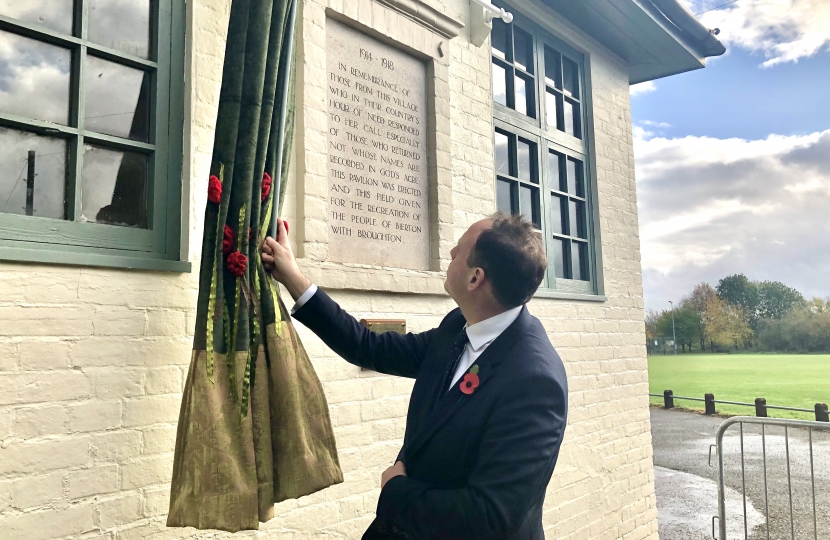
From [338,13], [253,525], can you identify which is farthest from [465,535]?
[338,13]

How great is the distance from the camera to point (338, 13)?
10.0ft

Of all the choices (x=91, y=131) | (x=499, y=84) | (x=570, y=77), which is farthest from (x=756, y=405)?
(x=91, y=131)

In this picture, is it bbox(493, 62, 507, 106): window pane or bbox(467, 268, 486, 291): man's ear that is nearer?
bbox(467, 268, 486, 291): man's ear

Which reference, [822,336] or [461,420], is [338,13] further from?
[822,336]

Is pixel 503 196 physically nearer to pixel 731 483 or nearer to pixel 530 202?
pixel 530 202

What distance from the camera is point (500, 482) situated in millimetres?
1562

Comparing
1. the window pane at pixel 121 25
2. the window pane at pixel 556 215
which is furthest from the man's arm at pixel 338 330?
the window pane at pixel 556 215

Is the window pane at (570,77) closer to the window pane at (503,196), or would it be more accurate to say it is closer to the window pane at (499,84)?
the window pane at (499,84)

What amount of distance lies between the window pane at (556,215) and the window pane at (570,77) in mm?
1004

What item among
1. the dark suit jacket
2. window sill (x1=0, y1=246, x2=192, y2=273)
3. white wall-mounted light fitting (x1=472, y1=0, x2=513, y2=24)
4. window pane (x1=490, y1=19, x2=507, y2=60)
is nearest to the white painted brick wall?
window sill (x1=0, y1=246, x2=192, y2=273)

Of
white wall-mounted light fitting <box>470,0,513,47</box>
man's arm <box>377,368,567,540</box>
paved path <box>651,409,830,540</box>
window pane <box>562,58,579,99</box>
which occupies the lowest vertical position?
paved path <box>651,409,830,540</box>

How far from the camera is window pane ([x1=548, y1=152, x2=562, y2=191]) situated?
523 centimetres

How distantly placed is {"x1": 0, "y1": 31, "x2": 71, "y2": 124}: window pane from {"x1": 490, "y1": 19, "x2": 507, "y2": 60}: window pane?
326 cm

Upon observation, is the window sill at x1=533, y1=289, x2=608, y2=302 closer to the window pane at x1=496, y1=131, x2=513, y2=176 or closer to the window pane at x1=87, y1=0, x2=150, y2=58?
the window pane at x1=496, y1=131, x2=513, y2=176
